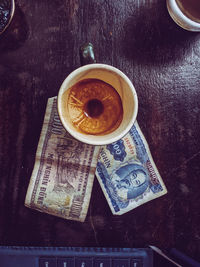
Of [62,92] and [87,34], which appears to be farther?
[87,34]

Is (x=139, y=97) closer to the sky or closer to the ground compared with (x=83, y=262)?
closer to the sky

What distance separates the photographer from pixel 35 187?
752 mm

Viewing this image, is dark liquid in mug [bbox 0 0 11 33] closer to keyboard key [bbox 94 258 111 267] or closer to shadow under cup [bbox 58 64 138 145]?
shadow under cup [bbox 58 64 138 145]

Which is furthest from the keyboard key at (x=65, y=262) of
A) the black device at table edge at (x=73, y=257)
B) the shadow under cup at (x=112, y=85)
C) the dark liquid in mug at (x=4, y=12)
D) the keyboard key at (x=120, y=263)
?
the dark liquid in mug at (x=4, y=12)

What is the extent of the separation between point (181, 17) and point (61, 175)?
0.48 metres

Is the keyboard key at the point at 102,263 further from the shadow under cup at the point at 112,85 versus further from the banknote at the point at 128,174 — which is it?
the shadow under cup at the point at 112,85

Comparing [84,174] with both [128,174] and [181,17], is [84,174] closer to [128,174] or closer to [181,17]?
[128,174]

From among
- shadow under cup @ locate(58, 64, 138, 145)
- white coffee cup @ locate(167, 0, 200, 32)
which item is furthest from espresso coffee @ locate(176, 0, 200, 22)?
shadow under cup @ locate(58, 64, 138, 145)

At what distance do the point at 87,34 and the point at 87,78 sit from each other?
0.13 m

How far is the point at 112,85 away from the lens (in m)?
0.68

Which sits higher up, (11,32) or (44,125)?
(11,32)

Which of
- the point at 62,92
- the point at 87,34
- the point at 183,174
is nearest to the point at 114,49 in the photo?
the point at 87,34

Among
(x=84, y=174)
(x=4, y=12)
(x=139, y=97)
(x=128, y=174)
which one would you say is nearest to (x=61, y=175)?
(x=84, y=174)

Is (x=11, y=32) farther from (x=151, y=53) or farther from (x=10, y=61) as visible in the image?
(x=151, y=53)
